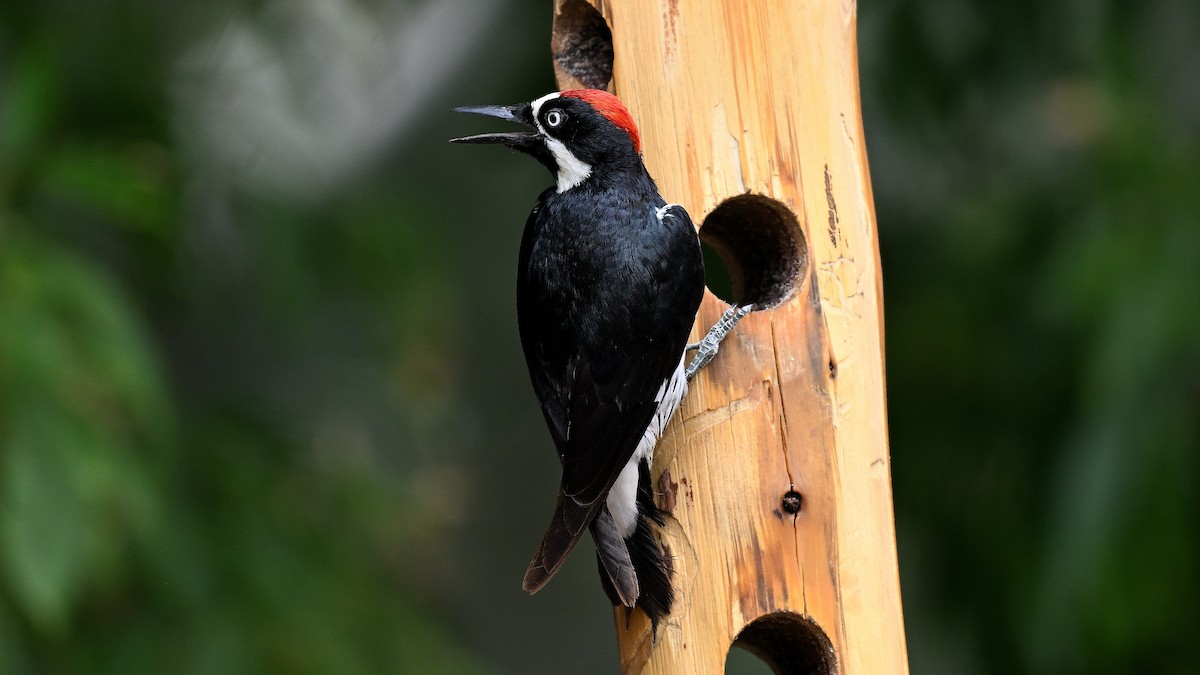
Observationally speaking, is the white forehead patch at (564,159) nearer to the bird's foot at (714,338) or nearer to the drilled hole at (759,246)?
the drilled hole at (759,246)

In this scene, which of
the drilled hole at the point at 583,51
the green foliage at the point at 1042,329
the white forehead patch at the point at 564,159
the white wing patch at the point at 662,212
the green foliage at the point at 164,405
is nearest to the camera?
the white wing patch at the point at 662,212

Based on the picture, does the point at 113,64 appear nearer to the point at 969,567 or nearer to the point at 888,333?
the point at 888,333

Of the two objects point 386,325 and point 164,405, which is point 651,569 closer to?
point 164,405

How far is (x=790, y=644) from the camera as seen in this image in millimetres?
2381

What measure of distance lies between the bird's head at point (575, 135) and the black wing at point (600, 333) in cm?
10

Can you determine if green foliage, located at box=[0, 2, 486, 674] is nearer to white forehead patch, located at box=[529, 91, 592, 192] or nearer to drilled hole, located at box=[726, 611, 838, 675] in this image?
white forehead patch, located at box=[529, 91, 592, 192]

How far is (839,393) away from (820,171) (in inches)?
15.1

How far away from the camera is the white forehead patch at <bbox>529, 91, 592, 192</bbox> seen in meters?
2.32

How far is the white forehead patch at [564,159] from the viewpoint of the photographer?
7.61 ft

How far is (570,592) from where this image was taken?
6500mm

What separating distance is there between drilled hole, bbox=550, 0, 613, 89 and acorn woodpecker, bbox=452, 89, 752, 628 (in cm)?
21

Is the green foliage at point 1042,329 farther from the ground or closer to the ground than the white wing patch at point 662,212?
closer to the ground

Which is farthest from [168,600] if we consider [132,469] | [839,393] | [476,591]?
[476,591]

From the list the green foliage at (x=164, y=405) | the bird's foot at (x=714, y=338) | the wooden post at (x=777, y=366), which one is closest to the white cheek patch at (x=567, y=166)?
the wooden post at (x=777, y=366)
